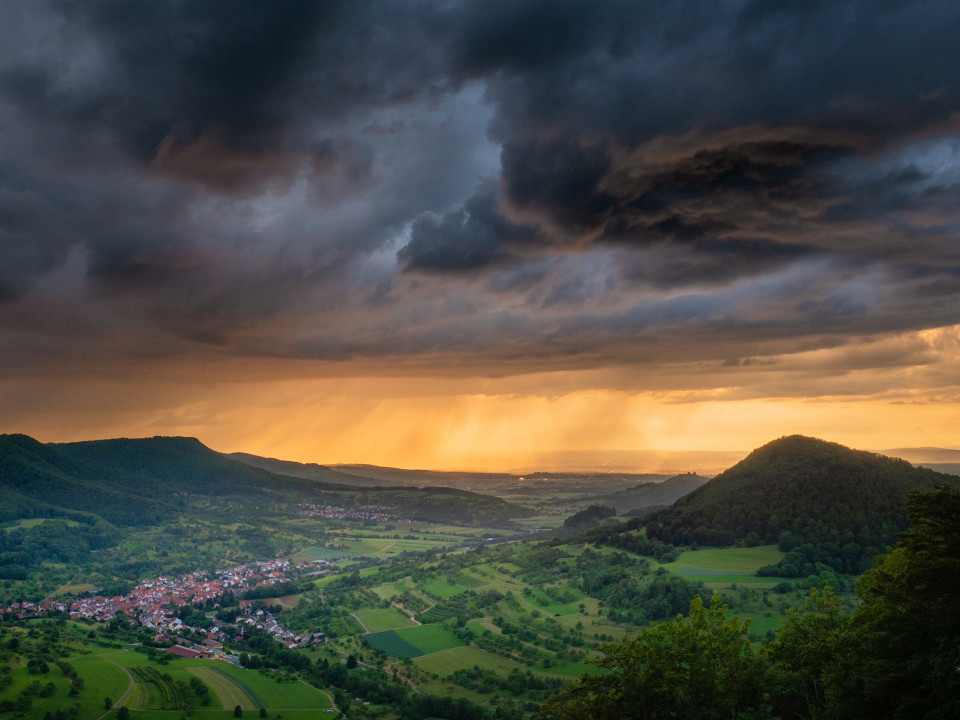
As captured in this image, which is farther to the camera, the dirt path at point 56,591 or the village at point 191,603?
the dirt path at point 56,591

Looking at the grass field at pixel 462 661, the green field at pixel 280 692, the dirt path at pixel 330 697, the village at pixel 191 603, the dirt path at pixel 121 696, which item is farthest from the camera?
the village at pixel 191 603

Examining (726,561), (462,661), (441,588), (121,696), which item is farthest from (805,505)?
(121,696)

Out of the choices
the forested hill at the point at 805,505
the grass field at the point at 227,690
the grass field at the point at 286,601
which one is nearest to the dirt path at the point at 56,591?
the grass field at the point at 286,601

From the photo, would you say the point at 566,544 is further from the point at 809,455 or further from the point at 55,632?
the point at 55,632

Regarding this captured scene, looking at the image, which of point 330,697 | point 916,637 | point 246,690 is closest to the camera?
point 916,637

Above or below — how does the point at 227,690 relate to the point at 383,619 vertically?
below

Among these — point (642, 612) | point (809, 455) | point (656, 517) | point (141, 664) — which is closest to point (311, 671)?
point (141, 664)

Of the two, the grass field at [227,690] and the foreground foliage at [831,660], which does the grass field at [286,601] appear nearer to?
the grass field at [227,690]

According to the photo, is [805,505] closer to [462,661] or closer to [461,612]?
[461,612]
